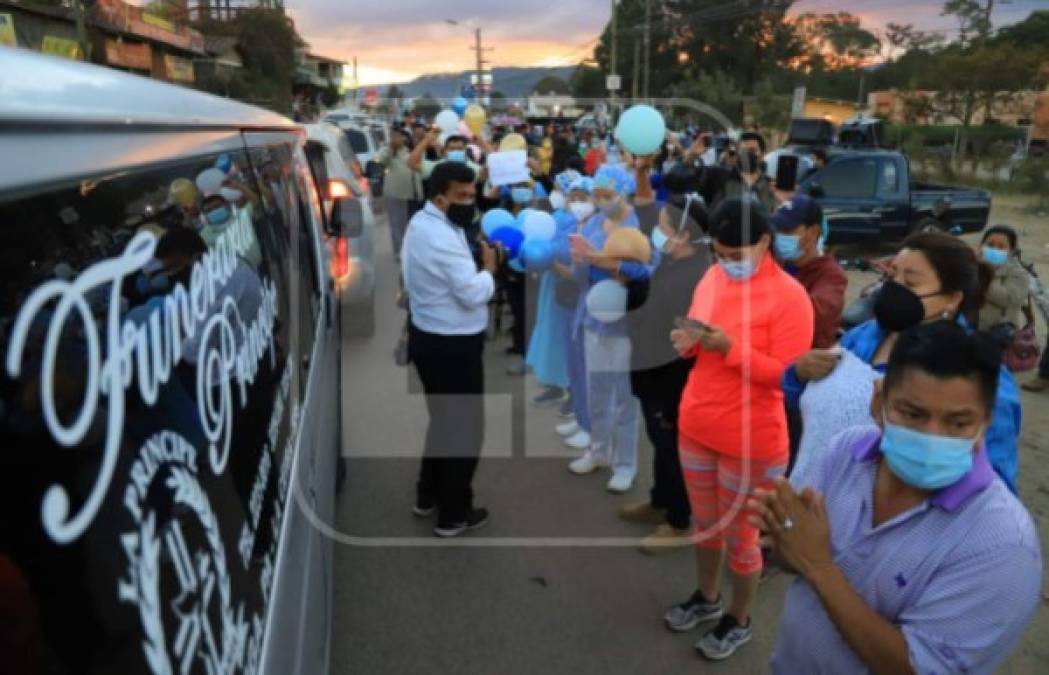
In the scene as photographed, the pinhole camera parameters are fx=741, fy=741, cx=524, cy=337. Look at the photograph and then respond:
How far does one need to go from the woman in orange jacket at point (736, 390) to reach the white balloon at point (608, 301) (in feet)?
2.59

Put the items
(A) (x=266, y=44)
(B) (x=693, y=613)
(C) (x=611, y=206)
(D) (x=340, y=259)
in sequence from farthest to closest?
(A) (x=266, y=44) → (D) (x=340, y=259) → (C) (x=611, y=206) → (B) (x=693, y=613)

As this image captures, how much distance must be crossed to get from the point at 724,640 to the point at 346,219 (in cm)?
463

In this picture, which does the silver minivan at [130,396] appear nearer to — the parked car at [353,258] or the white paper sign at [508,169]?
the white paper sign at [508,169]

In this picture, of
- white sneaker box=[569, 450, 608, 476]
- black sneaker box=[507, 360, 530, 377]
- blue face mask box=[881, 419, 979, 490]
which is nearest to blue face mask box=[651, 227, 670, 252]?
white sneaker box=[569, 450, 608, 476]

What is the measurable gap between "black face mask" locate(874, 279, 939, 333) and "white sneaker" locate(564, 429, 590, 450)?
9.22 ft

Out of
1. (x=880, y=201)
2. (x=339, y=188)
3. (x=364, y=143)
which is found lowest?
(x=880, y=201)

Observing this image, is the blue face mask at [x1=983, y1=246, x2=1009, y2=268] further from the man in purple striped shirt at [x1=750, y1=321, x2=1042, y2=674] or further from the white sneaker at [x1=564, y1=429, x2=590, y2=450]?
the man in purple striped shirt at [x1=750, y1=321, x2=1042, y2=674]

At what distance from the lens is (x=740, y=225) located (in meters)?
2.67

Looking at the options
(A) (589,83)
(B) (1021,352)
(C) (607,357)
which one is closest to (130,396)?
(C) (607,357)

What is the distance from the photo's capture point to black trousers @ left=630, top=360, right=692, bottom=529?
11.1 feet

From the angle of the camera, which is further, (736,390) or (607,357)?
(607,357)

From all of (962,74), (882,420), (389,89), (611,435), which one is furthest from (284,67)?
(389,89)

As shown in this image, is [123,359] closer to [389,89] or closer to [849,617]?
[849,617]

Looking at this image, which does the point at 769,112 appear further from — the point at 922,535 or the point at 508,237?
the point at 922,535
